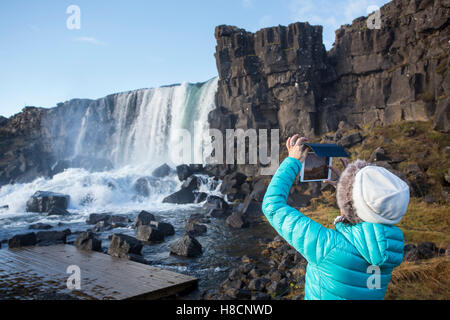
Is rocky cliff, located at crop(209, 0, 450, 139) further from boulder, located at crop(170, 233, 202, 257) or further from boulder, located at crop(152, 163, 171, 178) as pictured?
boulder, located at crop(170, 233, 202, 257)

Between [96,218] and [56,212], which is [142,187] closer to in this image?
[56,212]

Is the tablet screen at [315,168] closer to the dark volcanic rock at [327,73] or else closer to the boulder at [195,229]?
the boulder at [195,229]

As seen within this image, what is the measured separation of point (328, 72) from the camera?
34.8 meters

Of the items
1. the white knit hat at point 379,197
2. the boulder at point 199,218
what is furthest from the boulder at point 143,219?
the white knit hat at point 379,197

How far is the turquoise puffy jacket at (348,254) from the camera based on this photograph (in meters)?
1.93

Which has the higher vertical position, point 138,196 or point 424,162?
point 424,162

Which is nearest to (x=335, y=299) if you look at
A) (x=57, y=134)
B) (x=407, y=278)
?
(x=407, y=278)

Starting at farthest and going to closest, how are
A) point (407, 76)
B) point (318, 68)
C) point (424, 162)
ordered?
point (318, 68)
point (407, 76)
point (424, 162)

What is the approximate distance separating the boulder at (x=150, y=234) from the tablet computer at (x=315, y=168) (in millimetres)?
12558

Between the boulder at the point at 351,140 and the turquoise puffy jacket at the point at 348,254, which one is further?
the boulder at the point at 351,140

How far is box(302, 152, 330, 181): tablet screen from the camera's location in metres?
2.49
